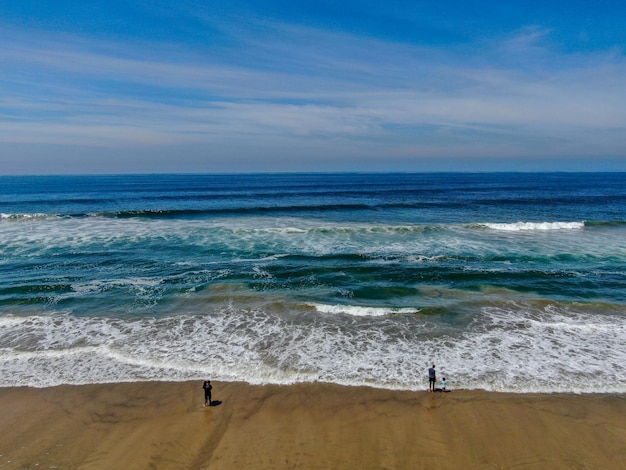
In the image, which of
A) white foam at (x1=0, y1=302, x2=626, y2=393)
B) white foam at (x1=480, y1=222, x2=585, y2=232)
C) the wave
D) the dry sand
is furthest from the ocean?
the wave

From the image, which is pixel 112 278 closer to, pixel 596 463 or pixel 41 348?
pixel 41 348

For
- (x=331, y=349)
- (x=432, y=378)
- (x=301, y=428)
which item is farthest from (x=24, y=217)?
(x=432, y=378)

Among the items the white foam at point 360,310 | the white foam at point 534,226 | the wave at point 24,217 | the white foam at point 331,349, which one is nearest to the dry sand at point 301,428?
the white foam at point 331,349

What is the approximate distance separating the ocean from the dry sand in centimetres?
102

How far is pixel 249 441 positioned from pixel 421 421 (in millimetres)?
5356

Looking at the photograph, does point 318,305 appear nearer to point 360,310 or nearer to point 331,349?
point 360,310

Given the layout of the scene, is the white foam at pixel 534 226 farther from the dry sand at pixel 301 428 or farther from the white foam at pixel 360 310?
the dry sand at pixel 301 428

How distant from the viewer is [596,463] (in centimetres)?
1042

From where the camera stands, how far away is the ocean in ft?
49.9

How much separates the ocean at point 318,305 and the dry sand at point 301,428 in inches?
40.1

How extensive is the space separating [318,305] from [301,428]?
31.2ft

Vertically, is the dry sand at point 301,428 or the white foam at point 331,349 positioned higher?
the white foam at point 331,349

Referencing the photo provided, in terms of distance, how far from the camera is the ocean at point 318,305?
15.2 m

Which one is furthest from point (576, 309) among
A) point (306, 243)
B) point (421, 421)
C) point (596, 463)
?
point (306, 243)
